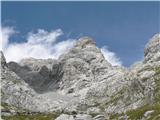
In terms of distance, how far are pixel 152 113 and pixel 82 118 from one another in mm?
24062

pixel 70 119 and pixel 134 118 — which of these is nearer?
pixel 70 119

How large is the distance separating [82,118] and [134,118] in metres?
25.0

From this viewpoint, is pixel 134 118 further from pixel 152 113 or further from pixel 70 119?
pixel 70 119

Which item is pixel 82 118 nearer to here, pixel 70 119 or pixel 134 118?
pixel 70 119

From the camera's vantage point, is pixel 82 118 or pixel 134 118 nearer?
pixel 82 118

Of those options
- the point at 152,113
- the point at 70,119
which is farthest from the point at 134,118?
the point at 70,119

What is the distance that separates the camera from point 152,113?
438 feet

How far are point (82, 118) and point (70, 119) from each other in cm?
501

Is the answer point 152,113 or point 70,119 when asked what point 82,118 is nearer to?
point 70,119

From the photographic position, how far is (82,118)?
137 meters

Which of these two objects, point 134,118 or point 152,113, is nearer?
point 152,113

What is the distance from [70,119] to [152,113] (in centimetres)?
2791

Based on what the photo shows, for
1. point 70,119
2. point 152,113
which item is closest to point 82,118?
point 70,119
